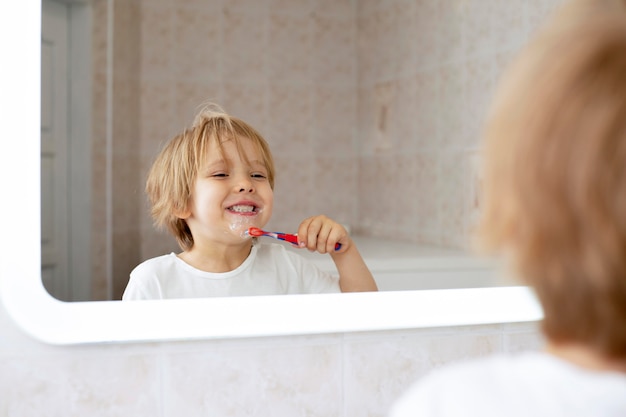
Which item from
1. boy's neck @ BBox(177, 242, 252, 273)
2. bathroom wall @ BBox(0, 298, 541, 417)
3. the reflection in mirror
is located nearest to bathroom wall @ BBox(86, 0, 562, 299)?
the reflection in mirror

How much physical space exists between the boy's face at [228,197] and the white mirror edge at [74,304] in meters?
0.12

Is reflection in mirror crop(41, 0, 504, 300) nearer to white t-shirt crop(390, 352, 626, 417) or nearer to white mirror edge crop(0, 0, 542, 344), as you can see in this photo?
white mirror edge crop(0, 0, 542, 344)

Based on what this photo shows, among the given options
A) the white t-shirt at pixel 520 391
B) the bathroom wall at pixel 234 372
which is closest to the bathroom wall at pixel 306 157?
the bathroom wall at pixel 234 372

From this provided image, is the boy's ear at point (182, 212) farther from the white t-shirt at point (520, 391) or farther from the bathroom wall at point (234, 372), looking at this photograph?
the white t-shirt at point (520, 391)

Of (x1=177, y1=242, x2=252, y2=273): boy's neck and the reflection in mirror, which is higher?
the reflection in mirror

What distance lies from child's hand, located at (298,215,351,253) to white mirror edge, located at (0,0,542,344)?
0.11 meters

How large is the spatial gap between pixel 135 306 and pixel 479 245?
0.43m

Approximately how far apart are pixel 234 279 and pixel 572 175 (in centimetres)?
52

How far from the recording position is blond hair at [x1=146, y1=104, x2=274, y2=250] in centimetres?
84

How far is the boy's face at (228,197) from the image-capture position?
0.83 metres

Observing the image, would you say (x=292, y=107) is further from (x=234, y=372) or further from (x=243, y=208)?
(x=234, y=372)

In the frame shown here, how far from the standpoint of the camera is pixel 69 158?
34.0 inches

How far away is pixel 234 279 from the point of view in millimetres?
812

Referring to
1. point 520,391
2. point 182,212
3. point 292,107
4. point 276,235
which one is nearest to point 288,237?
point 276,235
